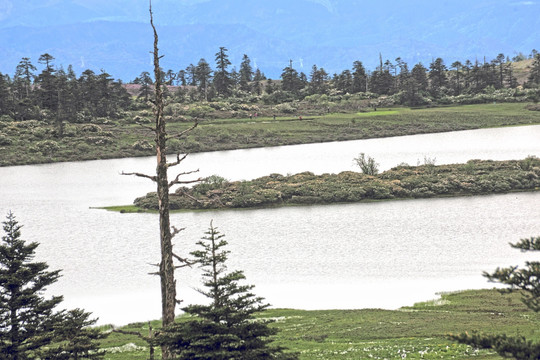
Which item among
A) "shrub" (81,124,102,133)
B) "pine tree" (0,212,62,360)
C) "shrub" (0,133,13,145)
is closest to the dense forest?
"shrub" (81,124,102,133)

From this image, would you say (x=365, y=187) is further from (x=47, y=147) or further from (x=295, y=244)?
(x=47, y=147)

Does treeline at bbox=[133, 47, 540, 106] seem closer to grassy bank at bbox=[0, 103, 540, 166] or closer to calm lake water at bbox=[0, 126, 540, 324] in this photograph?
grassy bank at bbox=[0, 103, 540, 166]

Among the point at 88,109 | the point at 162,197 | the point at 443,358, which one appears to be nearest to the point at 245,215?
the point at 443,358

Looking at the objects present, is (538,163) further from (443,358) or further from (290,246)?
(443,358)

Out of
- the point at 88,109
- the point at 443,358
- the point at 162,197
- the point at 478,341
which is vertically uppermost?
the point at 88,109

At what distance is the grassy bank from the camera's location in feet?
357

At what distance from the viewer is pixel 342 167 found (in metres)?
83.9

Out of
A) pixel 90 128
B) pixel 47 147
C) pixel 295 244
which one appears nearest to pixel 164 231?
pixel 295 244

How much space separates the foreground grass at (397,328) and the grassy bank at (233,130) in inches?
3005

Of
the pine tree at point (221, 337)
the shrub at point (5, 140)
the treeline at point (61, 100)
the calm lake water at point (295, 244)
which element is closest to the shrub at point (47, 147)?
the shrub at point (5, 140)

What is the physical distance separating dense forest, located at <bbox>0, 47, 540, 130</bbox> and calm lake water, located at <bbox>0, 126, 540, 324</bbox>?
1836 inches

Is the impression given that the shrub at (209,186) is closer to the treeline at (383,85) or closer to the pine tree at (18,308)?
the pine tree at (18,308)

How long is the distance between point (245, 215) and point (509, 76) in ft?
383

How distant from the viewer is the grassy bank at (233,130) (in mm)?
108750
